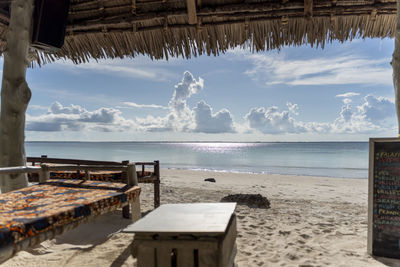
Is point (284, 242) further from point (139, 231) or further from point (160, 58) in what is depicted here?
point (160, 58)

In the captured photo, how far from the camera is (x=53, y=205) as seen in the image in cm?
197

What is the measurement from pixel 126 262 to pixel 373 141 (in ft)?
9.46

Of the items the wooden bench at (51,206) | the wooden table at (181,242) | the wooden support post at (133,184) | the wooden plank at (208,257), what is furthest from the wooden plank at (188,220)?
the wooden support post at (133,184)


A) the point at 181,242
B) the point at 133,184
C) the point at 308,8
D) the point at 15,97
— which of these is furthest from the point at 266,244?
the point at 15,97

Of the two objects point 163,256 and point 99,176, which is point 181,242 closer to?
point 163,256

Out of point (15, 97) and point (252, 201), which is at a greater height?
point (15, 97)

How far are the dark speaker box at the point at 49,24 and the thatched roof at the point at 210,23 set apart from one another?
33 cm

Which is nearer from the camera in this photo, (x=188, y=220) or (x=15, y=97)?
(x=188, y=220)

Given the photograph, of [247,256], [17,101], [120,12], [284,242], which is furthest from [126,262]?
[120,12]

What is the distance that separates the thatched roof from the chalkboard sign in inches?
76.8

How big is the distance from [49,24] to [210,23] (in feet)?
7.67

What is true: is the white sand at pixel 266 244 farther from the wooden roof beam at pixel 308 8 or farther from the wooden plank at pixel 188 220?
the wooden roof beam at pixel 308 8

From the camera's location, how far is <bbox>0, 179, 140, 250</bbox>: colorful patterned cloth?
1.50 meters

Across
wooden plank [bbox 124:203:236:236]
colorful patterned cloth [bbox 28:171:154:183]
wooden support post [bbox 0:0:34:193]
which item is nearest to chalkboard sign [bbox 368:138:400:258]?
wooden plank [bbox 124:203:236:236]
